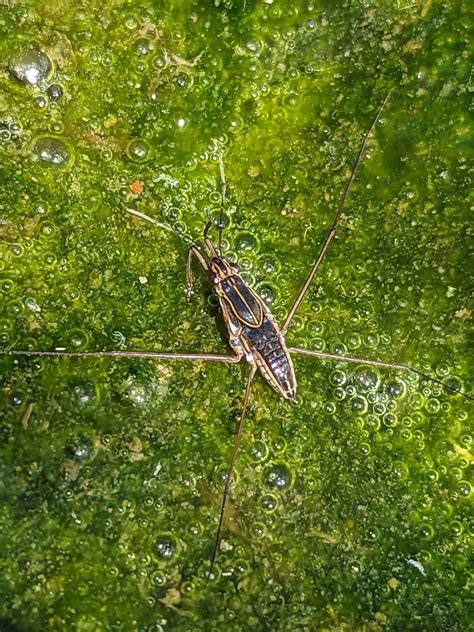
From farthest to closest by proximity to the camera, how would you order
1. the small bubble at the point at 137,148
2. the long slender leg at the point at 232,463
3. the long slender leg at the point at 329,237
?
the small bubble at the point at 137,148 < the long slender leg at the point at 329,237 < the long slender leg at the point at 232,463

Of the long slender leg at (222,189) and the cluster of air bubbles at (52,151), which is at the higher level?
the cluster of air bubbles at (52,151)

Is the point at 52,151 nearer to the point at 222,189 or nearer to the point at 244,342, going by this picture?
the point at 222,189

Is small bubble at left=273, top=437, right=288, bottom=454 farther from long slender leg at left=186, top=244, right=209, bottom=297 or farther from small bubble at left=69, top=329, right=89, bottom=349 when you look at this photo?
small bubble at left=69, top=329, right=89, bottom=349

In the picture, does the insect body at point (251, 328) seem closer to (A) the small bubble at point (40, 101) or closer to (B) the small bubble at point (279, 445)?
(B) the small bubble at point (279, 445)

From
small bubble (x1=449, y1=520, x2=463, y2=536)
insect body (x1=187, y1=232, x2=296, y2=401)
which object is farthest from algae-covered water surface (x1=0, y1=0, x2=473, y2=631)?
insect body (x1=187, y1=232, x2=296, y2=401)

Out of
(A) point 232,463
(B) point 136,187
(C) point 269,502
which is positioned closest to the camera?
(A) point 232,463

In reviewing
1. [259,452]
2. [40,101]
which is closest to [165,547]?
[259,452]

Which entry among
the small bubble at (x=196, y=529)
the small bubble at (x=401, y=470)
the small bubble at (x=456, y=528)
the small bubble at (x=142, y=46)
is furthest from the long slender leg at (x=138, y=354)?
the small bubble at (x=142, y=46)

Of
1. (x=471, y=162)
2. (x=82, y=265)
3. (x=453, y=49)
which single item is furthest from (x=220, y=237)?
(x=453, y=49)
